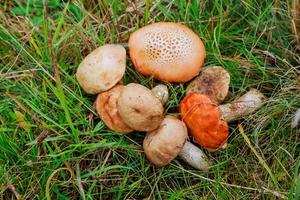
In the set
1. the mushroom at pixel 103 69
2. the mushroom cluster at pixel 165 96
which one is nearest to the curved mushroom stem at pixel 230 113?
the mushroom cluster at pixel 165 96

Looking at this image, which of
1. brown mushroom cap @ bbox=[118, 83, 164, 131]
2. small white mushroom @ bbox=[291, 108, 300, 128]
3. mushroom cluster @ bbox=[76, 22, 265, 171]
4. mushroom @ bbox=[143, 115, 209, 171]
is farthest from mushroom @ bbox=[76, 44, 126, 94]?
small white mushroom @ bbox=[291, 108, 300, 128]

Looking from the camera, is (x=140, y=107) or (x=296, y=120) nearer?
(x=140, y=107)

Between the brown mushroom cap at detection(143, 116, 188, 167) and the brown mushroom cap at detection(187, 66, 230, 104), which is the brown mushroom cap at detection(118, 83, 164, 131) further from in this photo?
the brown mushroom cap at detection(187, 66, 230, 104)

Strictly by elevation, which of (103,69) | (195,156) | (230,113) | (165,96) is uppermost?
(103,69)

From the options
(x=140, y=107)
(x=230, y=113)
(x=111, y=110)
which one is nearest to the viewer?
(x=140, y=107)

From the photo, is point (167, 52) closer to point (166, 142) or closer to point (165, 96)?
point (165, 96)

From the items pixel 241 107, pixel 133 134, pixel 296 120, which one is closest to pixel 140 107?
pixel 133 134
